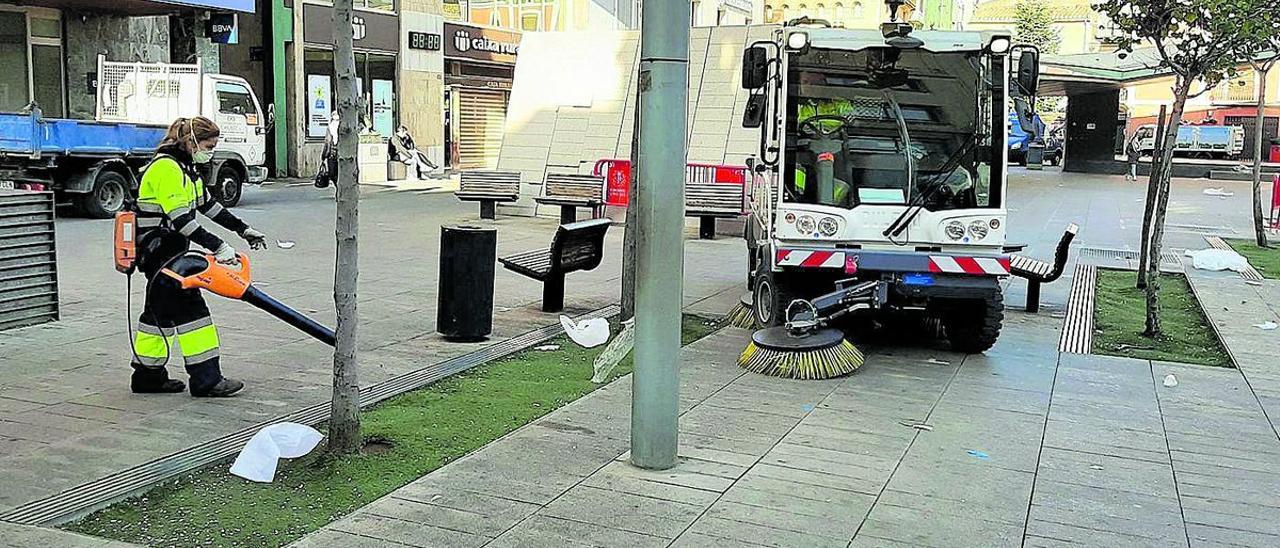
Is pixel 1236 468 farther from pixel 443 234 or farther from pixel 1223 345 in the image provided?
pixel 443 234

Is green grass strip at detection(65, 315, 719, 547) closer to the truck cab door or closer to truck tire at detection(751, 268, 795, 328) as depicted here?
truck tire at detection(751, 268, 795, 328)

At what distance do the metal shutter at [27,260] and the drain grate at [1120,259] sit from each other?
12064mm

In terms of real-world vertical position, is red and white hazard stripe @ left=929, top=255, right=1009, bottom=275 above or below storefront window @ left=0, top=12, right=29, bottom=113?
below

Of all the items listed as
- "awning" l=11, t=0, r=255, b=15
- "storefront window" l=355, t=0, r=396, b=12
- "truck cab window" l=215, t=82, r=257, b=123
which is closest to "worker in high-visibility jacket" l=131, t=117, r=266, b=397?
"truck cab window" l=215, t=82, r=257, b=123

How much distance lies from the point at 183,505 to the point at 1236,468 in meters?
5.15

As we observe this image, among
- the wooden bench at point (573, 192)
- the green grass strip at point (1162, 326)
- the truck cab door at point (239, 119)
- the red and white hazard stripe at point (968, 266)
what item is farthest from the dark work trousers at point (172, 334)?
the truck cab door at point (239, 119)

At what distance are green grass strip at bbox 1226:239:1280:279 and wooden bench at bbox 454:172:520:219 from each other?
1074cm

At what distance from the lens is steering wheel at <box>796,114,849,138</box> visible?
29.6 feet

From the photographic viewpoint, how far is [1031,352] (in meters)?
9.29

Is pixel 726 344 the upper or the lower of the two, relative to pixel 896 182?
lower

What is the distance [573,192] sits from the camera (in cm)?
1819

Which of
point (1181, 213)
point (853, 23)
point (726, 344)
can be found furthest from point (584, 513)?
point (853, 23)

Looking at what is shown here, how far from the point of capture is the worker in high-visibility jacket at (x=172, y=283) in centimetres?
668

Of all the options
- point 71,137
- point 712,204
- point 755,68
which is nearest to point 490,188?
point 712,204
